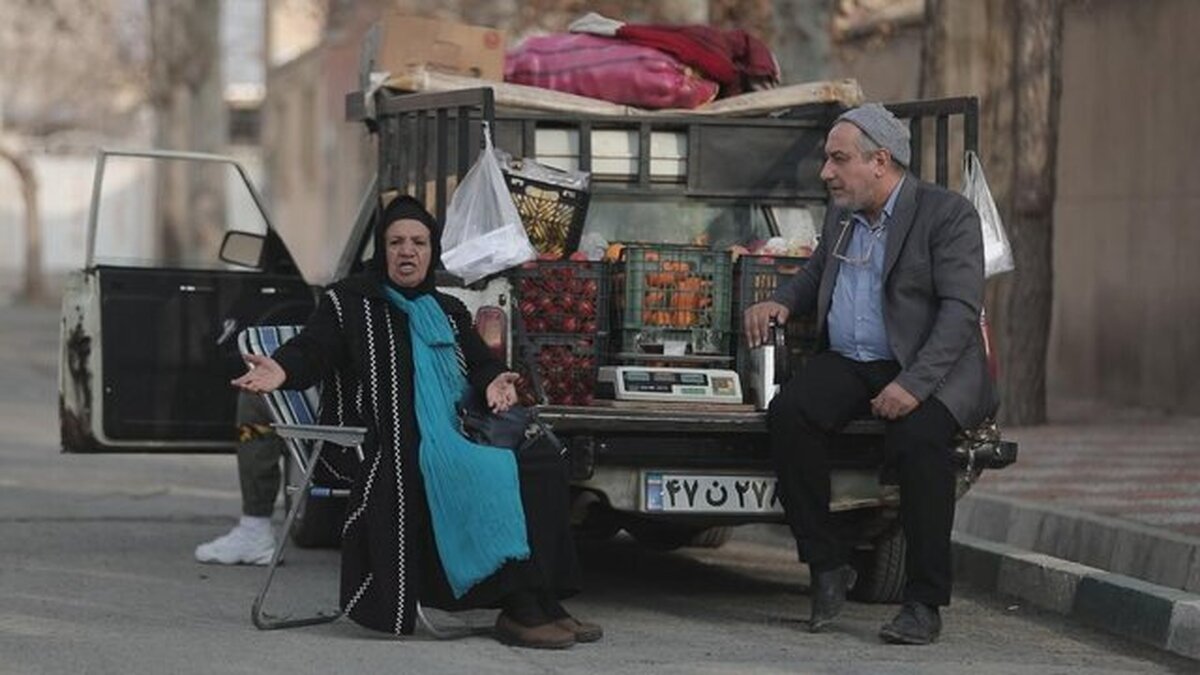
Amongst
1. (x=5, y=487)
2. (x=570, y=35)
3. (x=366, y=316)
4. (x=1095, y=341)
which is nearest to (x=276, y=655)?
(x=366, y=316)

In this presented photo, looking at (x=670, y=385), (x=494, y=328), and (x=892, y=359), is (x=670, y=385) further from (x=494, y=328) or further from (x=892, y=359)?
(x=892, y=359)

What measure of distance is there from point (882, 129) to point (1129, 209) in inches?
400

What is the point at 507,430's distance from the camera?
8516 mm

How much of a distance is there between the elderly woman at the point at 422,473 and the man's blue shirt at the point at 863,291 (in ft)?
3.94

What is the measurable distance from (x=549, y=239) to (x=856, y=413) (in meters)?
1.49

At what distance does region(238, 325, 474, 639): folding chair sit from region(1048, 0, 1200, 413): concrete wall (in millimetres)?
9042

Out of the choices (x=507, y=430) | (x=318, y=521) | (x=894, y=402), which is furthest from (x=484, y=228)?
(x=318, y=521)

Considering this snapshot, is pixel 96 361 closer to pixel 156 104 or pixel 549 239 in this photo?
pixel 549 239

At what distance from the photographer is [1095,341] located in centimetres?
1905

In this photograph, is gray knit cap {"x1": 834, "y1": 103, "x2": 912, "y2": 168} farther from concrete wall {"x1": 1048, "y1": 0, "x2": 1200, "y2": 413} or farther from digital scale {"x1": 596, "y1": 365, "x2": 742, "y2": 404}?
concrete wall {"x1": 1048, "y1": 0, "x2": 1200, "y2": 413}

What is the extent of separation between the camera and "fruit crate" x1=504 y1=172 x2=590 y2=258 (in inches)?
380

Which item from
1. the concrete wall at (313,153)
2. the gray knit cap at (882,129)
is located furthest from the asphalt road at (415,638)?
the concrete wall at (313,153)

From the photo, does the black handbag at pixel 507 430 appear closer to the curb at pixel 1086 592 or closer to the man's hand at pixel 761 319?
the man's hand at pixel 761 319

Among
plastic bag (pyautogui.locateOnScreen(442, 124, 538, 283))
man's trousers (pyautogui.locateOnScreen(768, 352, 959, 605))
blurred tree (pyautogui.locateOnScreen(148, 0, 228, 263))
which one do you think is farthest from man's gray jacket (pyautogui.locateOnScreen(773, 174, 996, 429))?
blurred tree (pyautogui.locateOnScreen(148, 0, 228, 263))
